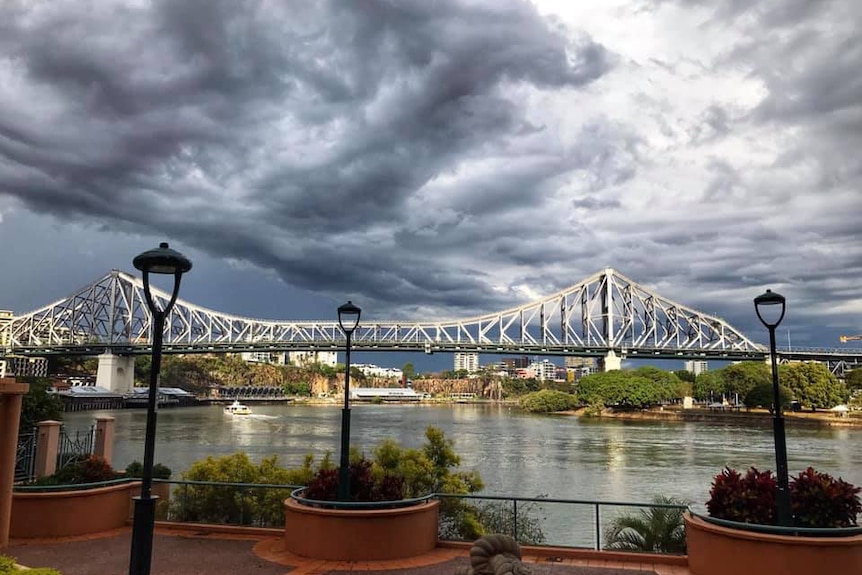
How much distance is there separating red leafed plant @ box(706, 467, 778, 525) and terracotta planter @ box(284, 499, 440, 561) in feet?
12.3

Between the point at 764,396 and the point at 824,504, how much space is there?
80002mm

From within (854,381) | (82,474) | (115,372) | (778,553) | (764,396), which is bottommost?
(778,553)

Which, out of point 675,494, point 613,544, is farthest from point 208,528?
point 675,494

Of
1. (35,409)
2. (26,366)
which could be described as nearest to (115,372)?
(26,366)

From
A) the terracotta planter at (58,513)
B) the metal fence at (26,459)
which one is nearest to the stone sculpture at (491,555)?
the terracotta planter at (58,513)

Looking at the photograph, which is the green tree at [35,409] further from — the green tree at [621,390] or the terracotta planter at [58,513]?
the green tree at [621,390]

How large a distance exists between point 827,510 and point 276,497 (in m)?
8.45

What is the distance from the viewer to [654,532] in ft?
33.1

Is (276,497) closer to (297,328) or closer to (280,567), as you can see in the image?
(280,567)

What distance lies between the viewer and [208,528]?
10250 millimetres

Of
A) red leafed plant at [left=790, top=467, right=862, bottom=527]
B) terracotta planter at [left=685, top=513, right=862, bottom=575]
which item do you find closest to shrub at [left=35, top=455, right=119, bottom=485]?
terracotta planter at [left=685, top=513, right=862, bottom=575]

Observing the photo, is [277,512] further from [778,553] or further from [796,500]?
[796,500]

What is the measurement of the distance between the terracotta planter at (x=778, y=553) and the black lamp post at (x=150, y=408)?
5.98m

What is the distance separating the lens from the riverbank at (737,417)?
6781 centimetres
